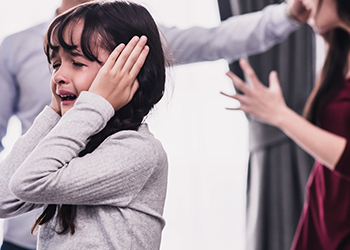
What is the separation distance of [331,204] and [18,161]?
3.07 ft

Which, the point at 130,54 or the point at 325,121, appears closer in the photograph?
the point at 130,54

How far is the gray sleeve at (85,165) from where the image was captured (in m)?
0.49

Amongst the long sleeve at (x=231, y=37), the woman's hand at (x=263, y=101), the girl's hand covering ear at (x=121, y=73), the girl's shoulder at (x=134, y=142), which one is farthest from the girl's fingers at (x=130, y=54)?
the long sleeve at (x=231, y=37)

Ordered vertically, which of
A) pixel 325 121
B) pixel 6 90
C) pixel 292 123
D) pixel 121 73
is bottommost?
pixel 325 121

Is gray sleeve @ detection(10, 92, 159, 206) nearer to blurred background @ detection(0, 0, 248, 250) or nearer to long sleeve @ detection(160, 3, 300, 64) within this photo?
long sleeve @ detection(160, 3, 300, 64)

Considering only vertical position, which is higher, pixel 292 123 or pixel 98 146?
pixel 98 146

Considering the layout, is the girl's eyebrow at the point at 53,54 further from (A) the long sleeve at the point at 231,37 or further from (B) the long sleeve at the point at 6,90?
(A) the long sleeve at the point at 231,37

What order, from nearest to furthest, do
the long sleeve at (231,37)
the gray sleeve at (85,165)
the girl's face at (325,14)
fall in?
the gray sleeve at (85,165)
the girl's face at (325,14)
the long sleeve at (231,37)

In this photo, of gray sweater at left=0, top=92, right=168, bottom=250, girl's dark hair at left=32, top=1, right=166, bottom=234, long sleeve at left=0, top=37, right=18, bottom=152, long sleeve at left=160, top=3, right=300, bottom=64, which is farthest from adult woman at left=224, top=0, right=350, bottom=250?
long sleeve at left=0, top=37, right=18, bottom=152

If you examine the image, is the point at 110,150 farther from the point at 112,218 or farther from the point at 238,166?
the point at 238,166

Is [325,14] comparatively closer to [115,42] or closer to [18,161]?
[115,42]

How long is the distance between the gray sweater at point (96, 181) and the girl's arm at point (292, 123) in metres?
0.46

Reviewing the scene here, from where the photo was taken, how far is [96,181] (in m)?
0.50

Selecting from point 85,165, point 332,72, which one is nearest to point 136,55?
point 85,165
